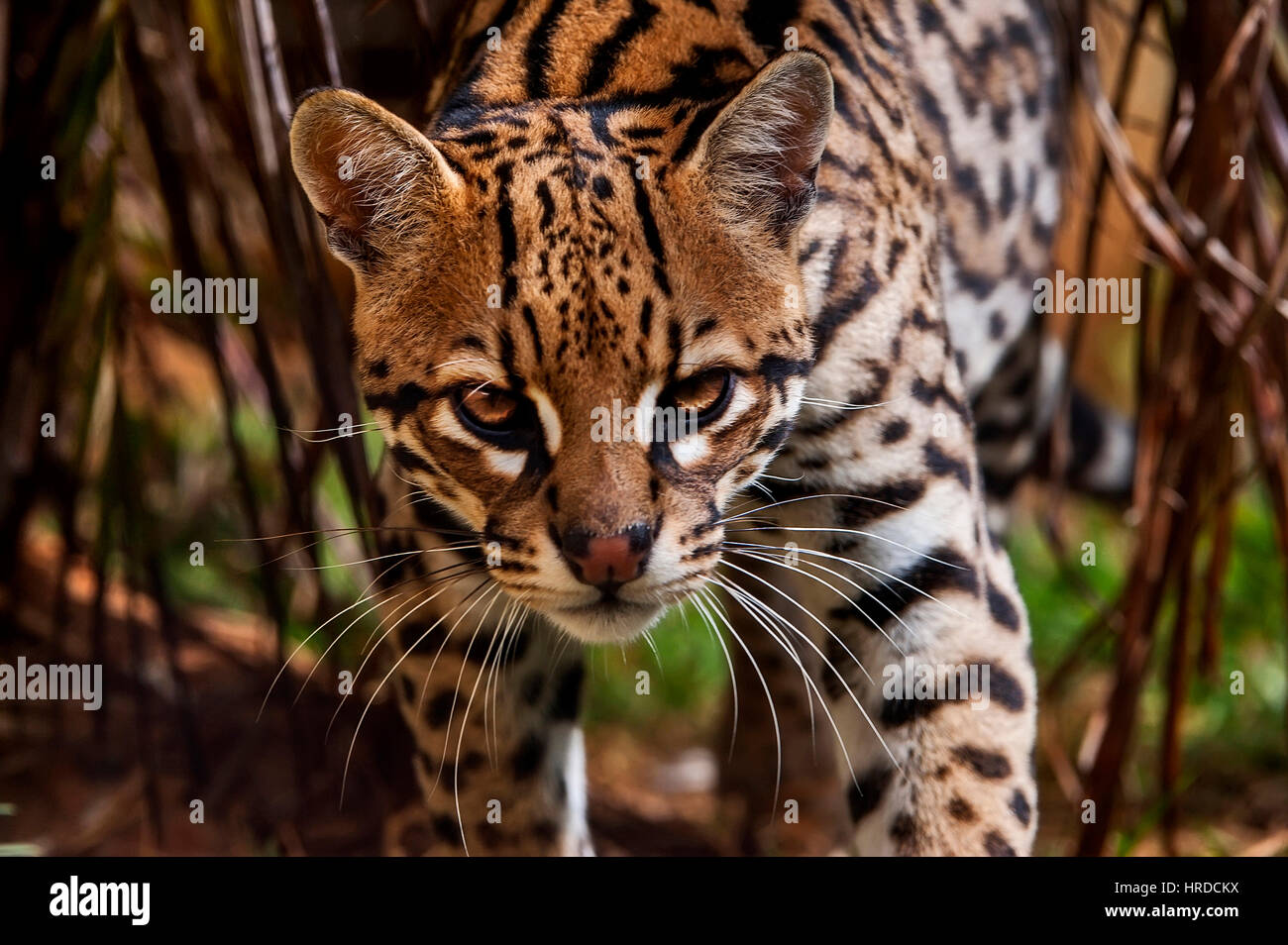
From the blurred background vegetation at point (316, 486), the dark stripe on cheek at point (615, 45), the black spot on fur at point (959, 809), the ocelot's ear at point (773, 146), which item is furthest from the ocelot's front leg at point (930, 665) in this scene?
the dark stripe on cheek at point (615, 45)

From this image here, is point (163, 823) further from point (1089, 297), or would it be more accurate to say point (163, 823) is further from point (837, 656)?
point (1089, 297)

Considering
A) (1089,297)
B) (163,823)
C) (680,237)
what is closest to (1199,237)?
(1089,297)

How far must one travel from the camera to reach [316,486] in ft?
13.8

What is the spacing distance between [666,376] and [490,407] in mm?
298

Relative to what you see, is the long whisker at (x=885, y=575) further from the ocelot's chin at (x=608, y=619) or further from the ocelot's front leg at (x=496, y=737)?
the ocelot's front leg at (x=496, y=737)

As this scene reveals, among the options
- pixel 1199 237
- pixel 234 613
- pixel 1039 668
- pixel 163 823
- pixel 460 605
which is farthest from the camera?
pixel 234 613

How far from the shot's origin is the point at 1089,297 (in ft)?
12.0

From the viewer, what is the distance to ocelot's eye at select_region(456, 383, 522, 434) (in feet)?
7.89

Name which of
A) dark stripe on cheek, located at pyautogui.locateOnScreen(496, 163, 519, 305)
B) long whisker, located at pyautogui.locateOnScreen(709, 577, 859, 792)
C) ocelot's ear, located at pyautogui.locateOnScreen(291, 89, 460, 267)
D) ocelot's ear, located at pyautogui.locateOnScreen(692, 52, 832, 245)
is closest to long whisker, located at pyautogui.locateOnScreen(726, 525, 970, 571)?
long whisker, located at pyautogui.locateOnScreen(709, 577, 859, 792)

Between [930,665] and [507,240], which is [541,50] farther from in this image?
[930,665]

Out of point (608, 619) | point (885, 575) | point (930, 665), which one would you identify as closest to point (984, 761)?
point (930, 665)
